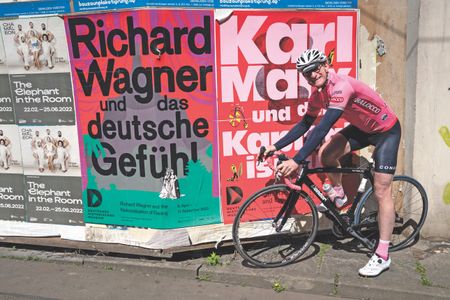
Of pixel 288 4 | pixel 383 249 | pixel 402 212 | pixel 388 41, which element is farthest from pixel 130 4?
pixel 402 212

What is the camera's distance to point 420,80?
4555 millimetres

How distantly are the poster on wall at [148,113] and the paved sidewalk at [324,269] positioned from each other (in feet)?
1.37

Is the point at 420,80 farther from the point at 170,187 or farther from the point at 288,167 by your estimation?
the point at 170,187

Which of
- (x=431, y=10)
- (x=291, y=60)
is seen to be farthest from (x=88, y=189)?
(x=431, y=10)

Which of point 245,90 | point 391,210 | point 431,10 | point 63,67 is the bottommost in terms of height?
point 391,210

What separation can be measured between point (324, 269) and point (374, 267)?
0.46 m

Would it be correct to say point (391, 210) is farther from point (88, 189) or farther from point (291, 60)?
point (88, 189)

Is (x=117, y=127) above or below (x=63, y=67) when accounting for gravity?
below

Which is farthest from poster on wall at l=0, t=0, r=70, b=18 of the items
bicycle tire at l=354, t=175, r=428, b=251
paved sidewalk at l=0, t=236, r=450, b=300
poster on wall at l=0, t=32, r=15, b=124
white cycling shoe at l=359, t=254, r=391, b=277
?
white cycling shoe at l=359, t=254, r=391, b=277

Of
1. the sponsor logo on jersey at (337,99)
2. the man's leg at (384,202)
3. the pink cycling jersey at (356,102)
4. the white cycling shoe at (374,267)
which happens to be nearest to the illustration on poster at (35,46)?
the pink cycling jersey at (356,102)

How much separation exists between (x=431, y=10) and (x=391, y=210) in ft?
6.73

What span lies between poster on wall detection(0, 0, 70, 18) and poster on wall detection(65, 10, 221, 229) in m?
0.14

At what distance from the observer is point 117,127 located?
14.6ft

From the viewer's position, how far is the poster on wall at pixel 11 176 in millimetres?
4855
